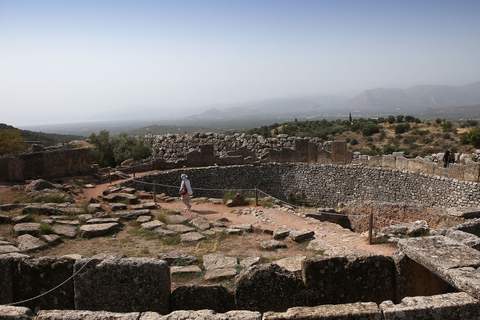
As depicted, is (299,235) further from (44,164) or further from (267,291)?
(44,164)

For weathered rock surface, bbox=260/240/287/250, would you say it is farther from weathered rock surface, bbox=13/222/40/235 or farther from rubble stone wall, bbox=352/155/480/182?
rubble stone wall, bbox=352/155/480/182

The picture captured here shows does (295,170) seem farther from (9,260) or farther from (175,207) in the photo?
(9,260)

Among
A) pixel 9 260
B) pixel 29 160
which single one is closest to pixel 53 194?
pixel 29 160

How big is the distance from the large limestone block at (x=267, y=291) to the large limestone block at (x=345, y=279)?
0.15 meters

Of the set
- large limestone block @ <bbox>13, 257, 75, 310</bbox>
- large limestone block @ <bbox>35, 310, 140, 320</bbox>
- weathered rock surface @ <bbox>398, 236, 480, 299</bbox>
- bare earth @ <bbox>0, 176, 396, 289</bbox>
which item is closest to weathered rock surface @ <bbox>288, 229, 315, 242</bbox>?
bare earth @ <bbox>0, 176, 396, 289</bbox>

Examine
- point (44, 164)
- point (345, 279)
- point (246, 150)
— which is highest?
point (44, 164)

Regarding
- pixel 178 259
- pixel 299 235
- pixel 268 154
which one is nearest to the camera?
pixel 178 259

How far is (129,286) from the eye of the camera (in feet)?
13.1

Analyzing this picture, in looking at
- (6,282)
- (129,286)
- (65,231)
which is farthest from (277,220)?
(6,282)

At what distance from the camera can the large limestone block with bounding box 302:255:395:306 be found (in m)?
4.18

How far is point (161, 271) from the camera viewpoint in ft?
13.2

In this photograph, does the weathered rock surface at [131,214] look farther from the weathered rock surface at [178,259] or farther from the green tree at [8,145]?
the green tree at [8,145]

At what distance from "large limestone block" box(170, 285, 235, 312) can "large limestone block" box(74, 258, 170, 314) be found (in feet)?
0.43

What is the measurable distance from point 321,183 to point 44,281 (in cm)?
1395
